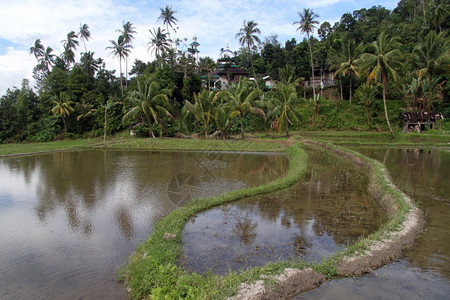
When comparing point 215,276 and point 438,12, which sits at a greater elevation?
point 438,12

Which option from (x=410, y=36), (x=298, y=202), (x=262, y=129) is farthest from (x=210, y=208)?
(x=410, y=36)

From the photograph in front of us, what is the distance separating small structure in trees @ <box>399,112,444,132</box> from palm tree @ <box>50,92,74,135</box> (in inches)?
1253

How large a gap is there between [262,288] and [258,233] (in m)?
2.36

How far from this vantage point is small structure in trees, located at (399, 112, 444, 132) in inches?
955

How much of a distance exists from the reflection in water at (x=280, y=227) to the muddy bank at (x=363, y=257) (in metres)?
0.41

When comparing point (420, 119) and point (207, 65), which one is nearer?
point (420, 119)

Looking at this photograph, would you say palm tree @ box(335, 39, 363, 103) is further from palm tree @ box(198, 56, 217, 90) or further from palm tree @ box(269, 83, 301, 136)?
palm tree @ box(198, 56, 217, 90)

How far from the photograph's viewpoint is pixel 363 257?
4.93 meters

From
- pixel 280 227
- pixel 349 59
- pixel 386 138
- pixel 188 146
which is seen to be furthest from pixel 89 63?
pixel 280 227

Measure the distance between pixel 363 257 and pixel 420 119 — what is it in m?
24.5

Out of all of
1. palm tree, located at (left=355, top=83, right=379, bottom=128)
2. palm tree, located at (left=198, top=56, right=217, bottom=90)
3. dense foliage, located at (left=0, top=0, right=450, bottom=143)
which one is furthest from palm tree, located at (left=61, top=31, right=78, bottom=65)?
palm tree, located at (left=355, top=83, right=379, bottom=128)

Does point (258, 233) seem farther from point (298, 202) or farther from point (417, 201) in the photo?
point (417, 201)

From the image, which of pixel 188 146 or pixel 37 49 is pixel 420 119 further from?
pixel 37 49

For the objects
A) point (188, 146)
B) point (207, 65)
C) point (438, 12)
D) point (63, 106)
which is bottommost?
point (188, 146)
